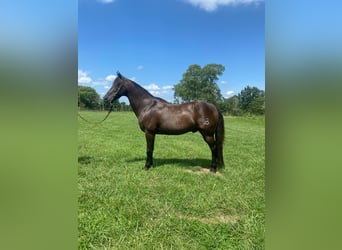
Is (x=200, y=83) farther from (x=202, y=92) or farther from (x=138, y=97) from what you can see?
(x=138, y=97)

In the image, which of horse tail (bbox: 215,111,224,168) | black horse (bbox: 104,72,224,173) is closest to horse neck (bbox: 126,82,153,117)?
black horse (bbox: 104,72,224,173)

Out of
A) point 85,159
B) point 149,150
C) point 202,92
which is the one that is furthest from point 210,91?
point 85,159

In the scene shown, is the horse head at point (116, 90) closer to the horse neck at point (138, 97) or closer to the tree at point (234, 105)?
the horse neck at point (138, 97)

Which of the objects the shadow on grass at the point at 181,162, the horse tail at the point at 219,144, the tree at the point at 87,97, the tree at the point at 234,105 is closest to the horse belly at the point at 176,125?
the horse tail at the point at 219,144

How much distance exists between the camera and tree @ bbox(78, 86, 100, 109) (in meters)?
1.80

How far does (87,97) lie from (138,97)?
3.71ft

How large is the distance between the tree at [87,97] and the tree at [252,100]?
1.09 meters

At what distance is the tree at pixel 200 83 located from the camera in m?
1.94

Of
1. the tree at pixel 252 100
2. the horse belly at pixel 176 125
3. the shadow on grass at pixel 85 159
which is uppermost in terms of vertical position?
the tree at pixel 252 100
